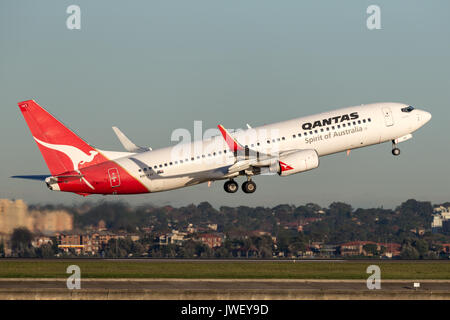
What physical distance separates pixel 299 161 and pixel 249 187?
6.33 m

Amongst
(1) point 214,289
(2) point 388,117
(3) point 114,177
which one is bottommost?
(1) point 214,289

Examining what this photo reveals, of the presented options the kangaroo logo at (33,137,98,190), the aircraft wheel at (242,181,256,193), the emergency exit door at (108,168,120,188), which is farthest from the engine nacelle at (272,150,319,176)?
the kangaroo logo at (33,137,98,190)

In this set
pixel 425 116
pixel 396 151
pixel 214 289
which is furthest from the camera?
pixel 425 116

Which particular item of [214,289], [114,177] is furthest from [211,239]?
[214,289]

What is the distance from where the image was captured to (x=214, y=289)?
2480 inches

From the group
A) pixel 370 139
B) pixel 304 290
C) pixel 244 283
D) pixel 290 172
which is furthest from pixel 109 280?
pixel 370 139

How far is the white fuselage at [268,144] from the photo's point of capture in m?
80.1

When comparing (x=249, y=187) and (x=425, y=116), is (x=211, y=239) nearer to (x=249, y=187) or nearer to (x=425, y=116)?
(x=249, y=187)

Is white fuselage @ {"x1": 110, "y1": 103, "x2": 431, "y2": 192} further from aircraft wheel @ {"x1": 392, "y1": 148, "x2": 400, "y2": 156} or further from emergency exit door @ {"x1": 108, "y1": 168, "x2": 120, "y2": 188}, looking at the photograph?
aircraft wheel @ {"x1": 392, "y1": 148, "x2": 400, "y2": 156}

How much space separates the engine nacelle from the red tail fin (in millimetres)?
17690

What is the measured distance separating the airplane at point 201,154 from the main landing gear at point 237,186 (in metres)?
0.12

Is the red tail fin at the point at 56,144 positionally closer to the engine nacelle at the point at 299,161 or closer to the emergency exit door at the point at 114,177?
the emergency exit door at the point at 114,177

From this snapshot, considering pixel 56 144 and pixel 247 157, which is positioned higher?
pixel 56 144
